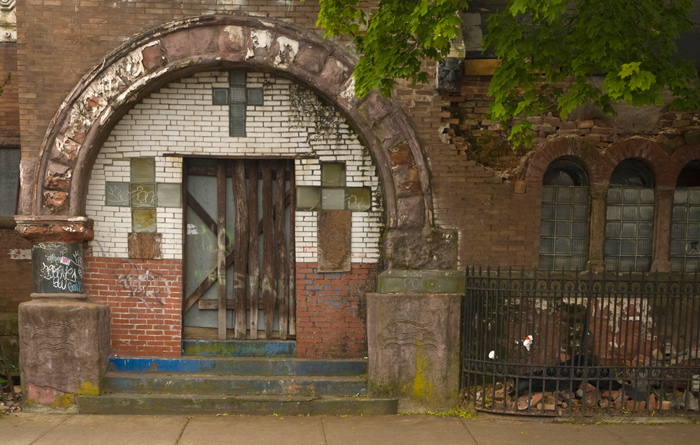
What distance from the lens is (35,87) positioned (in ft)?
22.3

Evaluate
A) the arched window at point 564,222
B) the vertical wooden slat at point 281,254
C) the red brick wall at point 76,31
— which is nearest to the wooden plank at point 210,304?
the vertical wooden slat at point 281,254

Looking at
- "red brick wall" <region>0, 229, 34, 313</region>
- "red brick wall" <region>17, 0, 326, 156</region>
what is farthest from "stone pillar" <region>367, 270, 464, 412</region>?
"red brick wall" <region>0, 229, 34, 313</region>

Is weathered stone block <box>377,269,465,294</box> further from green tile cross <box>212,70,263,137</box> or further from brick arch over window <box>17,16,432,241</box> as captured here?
green tile cross <box>212,70,263,137</box>

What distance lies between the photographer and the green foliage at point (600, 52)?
479 cm

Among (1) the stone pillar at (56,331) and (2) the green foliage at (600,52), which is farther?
(1) the stone pillar at (56,331)

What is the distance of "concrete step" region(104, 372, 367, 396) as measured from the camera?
6.86 meters

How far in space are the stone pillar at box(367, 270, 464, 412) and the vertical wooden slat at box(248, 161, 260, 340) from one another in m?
1.64

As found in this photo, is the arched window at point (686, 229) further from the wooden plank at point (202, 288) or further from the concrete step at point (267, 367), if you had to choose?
→ the wooden plank at point (202, 288)

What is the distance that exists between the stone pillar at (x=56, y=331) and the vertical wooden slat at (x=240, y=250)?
1635 millimetres

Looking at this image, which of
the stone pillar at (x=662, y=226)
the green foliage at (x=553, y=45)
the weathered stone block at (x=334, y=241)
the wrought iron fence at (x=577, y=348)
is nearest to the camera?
the green foliage at (x=553, y=45)

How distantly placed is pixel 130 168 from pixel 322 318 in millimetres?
3031

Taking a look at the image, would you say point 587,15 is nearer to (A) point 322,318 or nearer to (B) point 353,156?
(B) point 353,156

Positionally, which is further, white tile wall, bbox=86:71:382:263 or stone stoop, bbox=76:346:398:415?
white tile wall, bbox=86:71:382:263

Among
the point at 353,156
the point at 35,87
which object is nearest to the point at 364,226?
the point at 353,156
